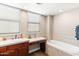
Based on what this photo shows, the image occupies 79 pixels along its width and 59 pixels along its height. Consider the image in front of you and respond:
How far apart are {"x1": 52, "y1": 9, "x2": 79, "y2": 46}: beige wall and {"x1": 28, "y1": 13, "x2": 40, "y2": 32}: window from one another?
3.56 ft

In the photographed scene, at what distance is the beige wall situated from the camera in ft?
12.5

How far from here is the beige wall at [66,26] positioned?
379 centimetres

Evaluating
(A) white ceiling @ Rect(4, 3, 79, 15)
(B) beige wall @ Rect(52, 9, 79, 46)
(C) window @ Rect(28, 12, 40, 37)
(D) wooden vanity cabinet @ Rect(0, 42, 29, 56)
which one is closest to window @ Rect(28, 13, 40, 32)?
(C) window @ Rect(28, 12, 40, 37)

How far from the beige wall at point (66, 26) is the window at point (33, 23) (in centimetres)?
109

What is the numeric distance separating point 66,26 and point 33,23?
5.36 feet

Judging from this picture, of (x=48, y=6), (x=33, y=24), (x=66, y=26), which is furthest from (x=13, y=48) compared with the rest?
(x=66, y=26)

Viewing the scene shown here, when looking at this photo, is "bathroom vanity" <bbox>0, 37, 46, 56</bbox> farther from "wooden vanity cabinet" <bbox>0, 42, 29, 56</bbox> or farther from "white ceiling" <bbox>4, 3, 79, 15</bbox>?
"white ceiling" <bbox>4, 3, 79, 15</bbox>

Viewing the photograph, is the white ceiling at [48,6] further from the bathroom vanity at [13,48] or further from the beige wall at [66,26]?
the bathroom vanity at [13,48]

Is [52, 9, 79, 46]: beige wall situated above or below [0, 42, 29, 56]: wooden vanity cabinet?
above

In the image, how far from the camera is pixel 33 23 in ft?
14.5

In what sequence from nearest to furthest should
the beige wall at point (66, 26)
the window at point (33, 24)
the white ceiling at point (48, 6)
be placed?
the white ceiling at point (48, 6) < the beige wall at point (66, 26) < the window at point (33, 24)

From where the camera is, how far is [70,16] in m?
4.02

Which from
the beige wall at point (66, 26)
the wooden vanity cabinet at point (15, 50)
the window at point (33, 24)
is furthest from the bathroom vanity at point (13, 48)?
the beige wall at point (66, 26)

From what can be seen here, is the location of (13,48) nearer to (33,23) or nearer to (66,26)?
(33,23)
